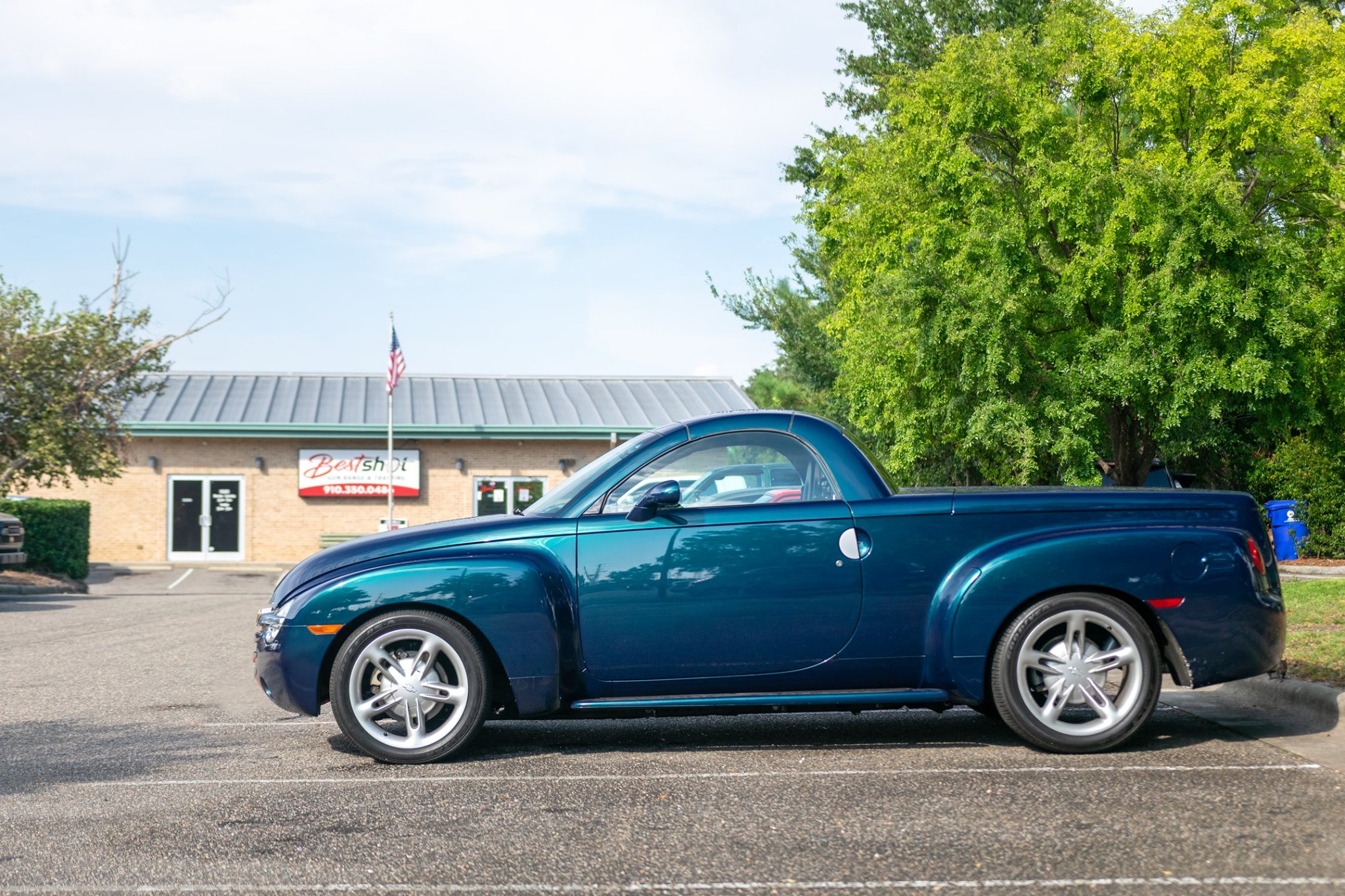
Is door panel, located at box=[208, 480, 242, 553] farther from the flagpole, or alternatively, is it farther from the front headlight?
the front headlight

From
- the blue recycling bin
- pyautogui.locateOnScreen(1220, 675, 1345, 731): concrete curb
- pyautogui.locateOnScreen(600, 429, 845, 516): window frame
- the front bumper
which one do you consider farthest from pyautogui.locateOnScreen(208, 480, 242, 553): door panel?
pyautogui.locateOnScreen(1220, 675, 1345, 731): concrete curb

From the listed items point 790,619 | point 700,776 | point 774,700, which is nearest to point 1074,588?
point 790,619

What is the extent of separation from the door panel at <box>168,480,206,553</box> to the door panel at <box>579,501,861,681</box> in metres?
27.7

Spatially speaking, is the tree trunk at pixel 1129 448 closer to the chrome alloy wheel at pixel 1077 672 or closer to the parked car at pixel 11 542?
the chrome alloy wheel at pixel 1077 672

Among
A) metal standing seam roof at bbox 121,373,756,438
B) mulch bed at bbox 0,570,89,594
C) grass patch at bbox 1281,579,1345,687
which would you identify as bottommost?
mulch bed at bbox 0,570,89,594

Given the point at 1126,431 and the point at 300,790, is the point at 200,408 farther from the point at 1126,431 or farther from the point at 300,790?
the point at 300,790

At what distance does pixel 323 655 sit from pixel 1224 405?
635 inches

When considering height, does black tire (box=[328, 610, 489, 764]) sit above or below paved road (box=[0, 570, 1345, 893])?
above

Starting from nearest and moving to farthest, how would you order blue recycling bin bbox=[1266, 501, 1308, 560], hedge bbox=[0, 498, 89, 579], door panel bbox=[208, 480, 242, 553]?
blue recycling bin bbox=[1266, 501, 1308, 560] → hedge bbox=[0, 498, 89, 579] → door panel bbox=[208, 480, 242, 553]

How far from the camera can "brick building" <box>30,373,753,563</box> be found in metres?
30.8

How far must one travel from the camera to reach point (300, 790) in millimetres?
5199

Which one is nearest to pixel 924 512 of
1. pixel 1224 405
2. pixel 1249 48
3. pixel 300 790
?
pixel 300 790

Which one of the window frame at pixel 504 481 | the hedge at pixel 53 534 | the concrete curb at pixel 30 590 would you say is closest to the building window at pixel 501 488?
the window frame at pixel 504 481

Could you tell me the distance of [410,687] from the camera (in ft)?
18.9
